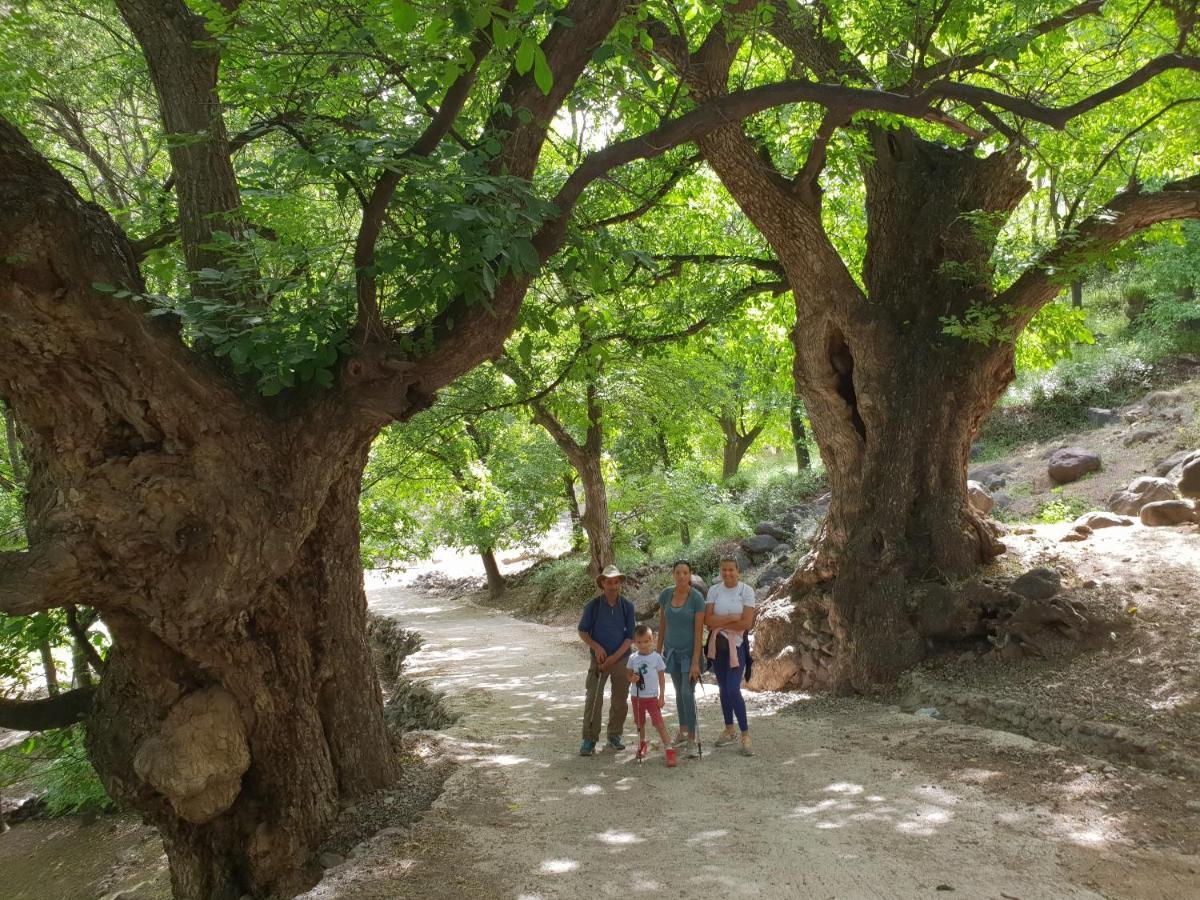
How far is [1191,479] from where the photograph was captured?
10086 millimetres

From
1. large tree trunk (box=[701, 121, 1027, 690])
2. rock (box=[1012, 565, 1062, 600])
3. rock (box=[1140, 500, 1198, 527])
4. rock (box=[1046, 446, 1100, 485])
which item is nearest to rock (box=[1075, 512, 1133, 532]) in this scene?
rock (box=[1140, 500, 1198, 527])

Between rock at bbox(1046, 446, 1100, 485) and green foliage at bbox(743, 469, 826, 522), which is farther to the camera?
green foliage at bbox(743, 469, 826, 522)

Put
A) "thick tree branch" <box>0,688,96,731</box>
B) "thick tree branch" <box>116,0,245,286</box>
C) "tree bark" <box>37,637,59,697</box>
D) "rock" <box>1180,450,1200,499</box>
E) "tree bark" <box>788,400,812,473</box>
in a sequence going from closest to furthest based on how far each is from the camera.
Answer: "thick tree branch" <box>0,688,96,731</box>
"thick tree branch" <box>116,0,245,286</box>
"tree bark" <box>37,637,59,697</box>
"rock" <box>1180,450,1200,499</box>
"tree bark" <box>788,400,812,473</box>

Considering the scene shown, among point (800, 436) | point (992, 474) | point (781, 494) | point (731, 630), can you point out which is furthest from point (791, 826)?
point (800, 436)

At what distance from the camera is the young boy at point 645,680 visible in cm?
686

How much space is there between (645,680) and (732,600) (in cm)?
100

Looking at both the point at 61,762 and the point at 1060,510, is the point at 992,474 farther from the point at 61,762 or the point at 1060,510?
the point at 61,762

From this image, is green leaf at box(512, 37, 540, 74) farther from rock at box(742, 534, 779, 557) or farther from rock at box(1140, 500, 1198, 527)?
rock at box(742, 534, 779, 557)

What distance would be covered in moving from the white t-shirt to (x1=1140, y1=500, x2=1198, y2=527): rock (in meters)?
6.28

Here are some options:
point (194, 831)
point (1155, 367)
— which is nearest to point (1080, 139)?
point (194, 831)

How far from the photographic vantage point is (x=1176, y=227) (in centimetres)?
930

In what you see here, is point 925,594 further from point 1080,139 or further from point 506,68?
point 506,68

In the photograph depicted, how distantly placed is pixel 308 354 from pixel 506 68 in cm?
234

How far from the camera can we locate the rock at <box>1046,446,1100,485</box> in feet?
55.1
